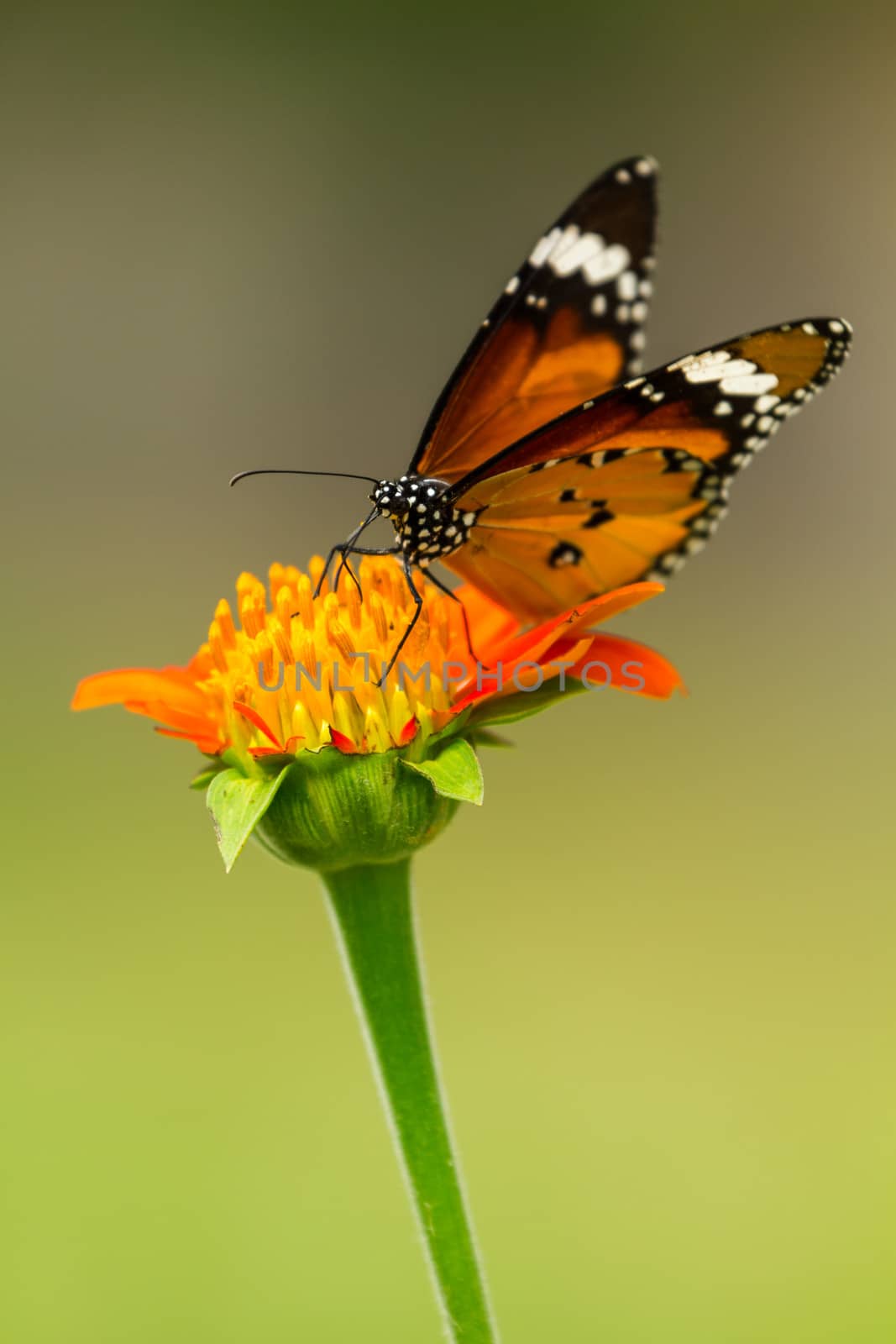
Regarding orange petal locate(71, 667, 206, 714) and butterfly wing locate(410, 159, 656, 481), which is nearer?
orange petal locate(71, 667, 206, 714)

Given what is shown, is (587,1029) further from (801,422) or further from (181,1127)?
(801,422)

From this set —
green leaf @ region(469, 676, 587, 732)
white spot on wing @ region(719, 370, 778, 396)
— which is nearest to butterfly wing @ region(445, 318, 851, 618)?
white spot on wing @ region(719, 370, 778, 396)

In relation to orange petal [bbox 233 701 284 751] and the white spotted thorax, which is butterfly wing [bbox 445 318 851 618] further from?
orange petal [bbox 233 701 284 751]

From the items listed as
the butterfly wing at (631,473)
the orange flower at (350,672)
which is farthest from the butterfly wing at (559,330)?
the orange flower at (350,672)

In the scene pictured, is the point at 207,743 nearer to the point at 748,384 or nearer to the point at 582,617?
the point at 582,617

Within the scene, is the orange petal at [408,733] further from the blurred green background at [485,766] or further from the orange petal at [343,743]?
the blurred green background at [485,766]

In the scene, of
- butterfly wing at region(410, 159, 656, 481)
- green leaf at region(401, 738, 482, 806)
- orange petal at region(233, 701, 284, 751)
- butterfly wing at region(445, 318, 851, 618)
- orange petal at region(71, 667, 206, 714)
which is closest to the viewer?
green leaf at region(401, 738, 482, 806)

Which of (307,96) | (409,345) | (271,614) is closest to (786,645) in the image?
(409,345)
